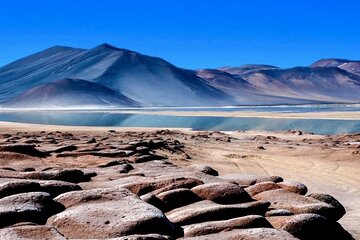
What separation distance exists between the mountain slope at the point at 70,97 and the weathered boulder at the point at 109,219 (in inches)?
5542

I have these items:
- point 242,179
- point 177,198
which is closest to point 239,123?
point 242,179

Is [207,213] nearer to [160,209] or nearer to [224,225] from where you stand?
[224,225]

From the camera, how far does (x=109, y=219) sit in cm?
416

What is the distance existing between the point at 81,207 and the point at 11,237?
824 millimetres

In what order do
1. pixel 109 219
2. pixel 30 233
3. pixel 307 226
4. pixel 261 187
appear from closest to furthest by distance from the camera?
pixel 30 233, pixel 109 219, pixel 307 226, pixel 261 187

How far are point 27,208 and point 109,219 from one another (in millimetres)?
751

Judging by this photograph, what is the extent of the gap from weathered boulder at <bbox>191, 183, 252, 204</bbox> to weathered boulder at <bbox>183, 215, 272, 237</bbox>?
0.84 m

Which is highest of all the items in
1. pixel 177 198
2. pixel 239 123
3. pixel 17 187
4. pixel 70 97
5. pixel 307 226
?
pixel 17 187

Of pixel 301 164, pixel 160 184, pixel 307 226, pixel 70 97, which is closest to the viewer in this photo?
pixel 307 226

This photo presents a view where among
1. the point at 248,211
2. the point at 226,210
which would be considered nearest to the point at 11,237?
the point at 226,210

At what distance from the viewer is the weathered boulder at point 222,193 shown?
529cm

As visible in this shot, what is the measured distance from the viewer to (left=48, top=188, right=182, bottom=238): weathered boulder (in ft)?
13.1

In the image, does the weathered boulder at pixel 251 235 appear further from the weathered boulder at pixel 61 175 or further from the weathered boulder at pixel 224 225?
the weathered boulder at pixel 61 175

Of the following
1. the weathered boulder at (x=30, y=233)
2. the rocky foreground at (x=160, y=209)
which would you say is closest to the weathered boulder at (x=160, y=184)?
the rocky foreground at (x=160, y=209)
